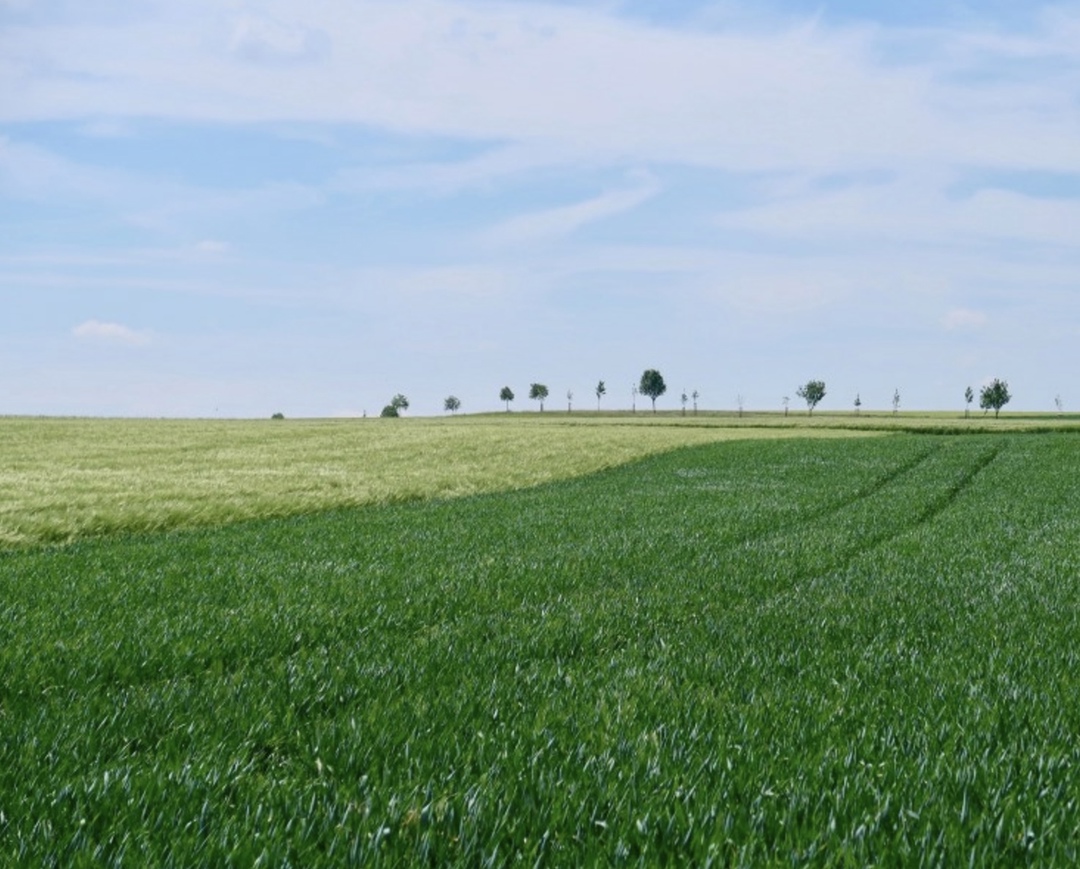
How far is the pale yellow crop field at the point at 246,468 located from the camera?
23578 mm

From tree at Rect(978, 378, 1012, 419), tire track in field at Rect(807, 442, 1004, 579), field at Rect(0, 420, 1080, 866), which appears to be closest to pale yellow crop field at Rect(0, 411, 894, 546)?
field at Rect(0, 420, 1080, 866)

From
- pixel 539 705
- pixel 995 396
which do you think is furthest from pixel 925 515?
pixel 995 396

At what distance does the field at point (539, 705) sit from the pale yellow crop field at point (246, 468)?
26.9ft

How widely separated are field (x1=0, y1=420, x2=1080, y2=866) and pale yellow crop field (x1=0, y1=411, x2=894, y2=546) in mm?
8188

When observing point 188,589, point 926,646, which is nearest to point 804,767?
point 926,646

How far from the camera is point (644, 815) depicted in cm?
444

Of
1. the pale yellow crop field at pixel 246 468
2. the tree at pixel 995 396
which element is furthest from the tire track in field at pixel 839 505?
the tree at pixel 995 396

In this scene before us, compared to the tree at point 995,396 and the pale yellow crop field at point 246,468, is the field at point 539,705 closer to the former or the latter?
the pale yellow crop field at point 246,468

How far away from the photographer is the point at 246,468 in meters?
37.1

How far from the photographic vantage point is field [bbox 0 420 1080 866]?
4.35 meters

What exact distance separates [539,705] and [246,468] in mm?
32605

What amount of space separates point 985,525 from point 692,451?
1221 inches

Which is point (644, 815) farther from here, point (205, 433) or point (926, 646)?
point (205, 433)

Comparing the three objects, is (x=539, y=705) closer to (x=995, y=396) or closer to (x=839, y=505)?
(x=839, y=505)
